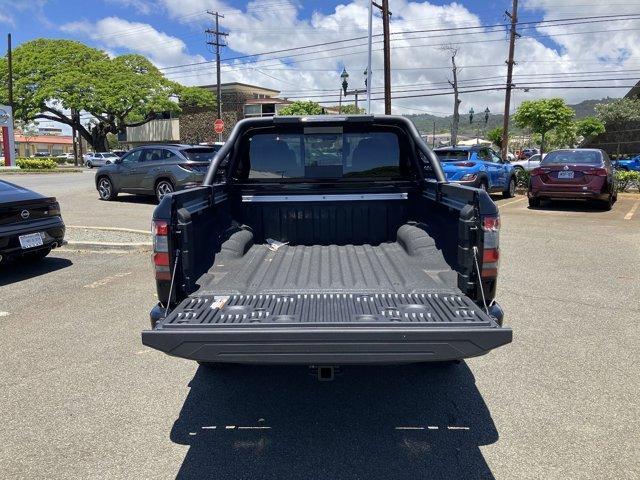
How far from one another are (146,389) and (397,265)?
6.76ft

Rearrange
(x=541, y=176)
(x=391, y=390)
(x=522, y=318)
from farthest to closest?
(x=541, y=176) → (x=522, y=318) → (x=391, y=390)

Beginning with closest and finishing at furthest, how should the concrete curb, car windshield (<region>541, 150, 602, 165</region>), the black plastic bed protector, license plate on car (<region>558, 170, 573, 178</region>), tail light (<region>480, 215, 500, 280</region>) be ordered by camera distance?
1. the black plastic bed protector
2. tail light (<region>480, 215, 500, 280</region>)
3. the concrete curb
4. license plate on car (<region>558, 170, 573, 178</region>)
5. car windshield (<region>541, 150, 602, 165</region>)

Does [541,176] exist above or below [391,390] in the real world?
above

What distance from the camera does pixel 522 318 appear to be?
212 inches

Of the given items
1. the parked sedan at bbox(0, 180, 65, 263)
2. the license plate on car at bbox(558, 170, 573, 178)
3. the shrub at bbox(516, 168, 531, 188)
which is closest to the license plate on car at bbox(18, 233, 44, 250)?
the parked sedan at bbox(0, 180, 65, 263)

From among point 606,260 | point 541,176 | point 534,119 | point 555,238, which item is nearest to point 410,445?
point 606,260

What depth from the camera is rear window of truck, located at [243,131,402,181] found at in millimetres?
5008

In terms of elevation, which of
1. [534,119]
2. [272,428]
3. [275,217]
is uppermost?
[534,119]

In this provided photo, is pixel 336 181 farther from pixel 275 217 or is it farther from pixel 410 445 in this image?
pixel 410 445

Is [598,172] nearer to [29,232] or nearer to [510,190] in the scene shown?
[510,190]

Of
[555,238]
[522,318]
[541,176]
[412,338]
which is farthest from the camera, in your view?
[541,176]

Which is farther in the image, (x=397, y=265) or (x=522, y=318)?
(x=522, y=318)

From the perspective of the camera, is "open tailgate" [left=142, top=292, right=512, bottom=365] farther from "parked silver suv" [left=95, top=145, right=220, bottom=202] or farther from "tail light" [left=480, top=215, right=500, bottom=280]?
"parked silver suv" [left=95, top=145, right=220, bottom=202]

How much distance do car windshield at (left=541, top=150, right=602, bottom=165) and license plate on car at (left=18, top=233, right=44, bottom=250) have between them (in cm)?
1200
